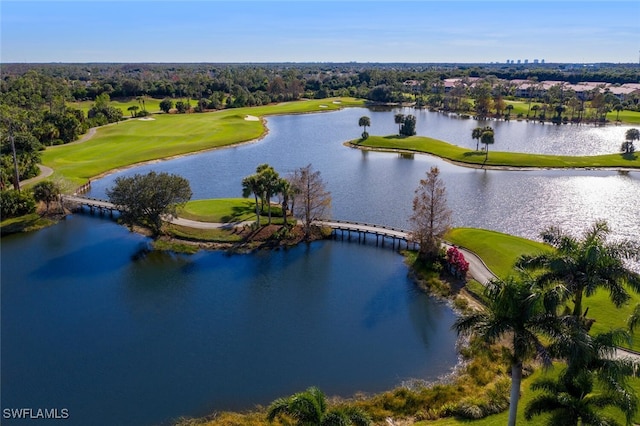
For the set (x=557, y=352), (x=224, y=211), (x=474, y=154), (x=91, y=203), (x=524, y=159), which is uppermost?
(x=557, y=352)

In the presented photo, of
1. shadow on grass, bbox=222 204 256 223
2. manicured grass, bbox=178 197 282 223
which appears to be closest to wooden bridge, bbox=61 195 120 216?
manicured grass, bbox=178 197 282 223

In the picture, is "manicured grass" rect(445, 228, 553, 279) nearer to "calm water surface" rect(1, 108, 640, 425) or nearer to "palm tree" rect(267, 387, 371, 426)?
"calm water surface" rect(1, 108, 640, 425)

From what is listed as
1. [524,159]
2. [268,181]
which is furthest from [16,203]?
[524,159]

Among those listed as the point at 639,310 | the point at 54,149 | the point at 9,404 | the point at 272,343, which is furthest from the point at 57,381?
the point at 54,149

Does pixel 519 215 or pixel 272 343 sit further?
pixel 519 215

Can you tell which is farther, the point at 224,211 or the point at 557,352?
the point at 224,211

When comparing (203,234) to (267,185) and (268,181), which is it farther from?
(268,181)

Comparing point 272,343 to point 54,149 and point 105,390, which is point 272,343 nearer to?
point 105,390
